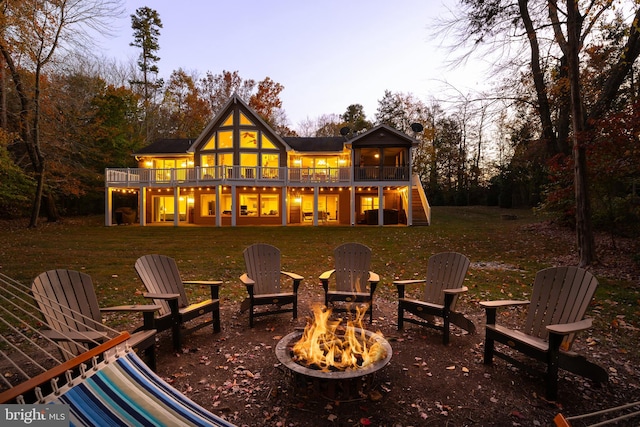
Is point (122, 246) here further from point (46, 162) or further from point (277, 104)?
point (277, 104)

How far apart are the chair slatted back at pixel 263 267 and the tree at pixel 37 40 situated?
15.7 metres

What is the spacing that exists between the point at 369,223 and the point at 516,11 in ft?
38.9

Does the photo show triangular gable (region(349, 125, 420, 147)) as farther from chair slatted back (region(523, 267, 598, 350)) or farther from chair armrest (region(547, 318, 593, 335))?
chair armrest (region(547, 318, 593, 335))

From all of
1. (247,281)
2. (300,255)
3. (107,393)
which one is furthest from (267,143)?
(107,393)

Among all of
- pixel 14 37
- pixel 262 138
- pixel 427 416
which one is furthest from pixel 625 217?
pixel 14 37

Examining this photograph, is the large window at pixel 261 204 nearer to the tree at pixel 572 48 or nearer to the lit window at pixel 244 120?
the lit window at pixel 244 120

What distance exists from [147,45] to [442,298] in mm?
39169

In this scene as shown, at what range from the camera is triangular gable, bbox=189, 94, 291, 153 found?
2145cm

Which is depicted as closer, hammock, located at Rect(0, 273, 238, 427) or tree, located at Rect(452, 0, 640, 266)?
hammock, located at Rect(0, 273, 238, 427)

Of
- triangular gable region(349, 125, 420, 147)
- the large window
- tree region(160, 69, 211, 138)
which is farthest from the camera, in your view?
tree region(160, 69, 211, 138)

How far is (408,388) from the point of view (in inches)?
125

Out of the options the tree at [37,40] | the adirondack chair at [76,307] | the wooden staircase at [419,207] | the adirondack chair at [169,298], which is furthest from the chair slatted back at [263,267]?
the tree at [37,40]

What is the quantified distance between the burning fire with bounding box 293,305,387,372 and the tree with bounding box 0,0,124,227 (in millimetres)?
17665

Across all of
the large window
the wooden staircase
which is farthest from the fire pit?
the large window
